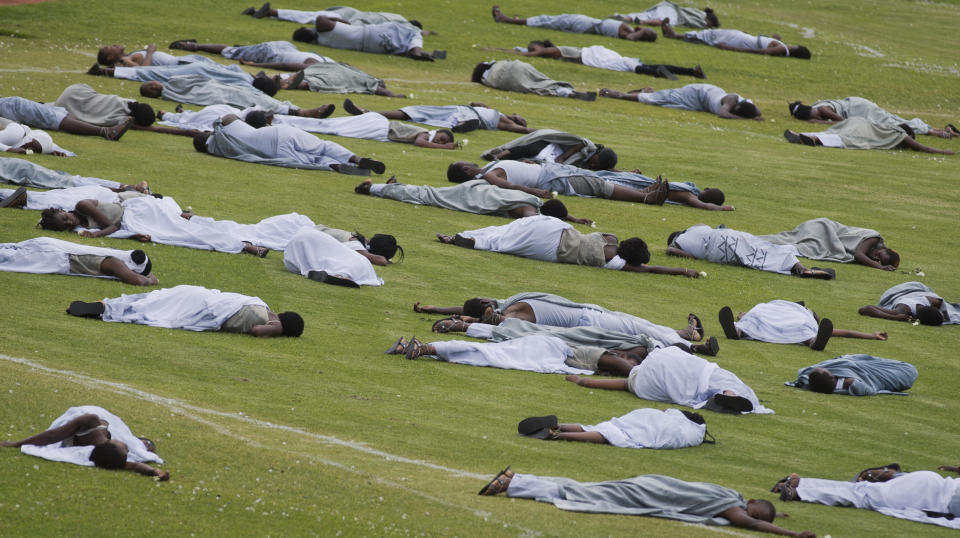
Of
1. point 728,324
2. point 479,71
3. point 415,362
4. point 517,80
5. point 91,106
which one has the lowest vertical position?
point 517,80

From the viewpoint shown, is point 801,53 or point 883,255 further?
point 801,53

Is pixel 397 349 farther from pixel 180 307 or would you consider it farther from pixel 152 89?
pixel 152 89

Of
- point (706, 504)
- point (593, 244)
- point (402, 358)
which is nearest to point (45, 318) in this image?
point (402, 358)

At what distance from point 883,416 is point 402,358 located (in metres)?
5.02

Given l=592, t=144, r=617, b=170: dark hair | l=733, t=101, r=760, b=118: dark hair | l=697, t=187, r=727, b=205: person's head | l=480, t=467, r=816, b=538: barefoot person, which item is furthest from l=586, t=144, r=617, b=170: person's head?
l=480, t=467, r=816, b=538: barefoot person

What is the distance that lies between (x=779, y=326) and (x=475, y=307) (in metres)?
4.08

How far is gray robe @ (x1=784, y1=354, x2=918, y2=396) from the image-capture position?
43.0 feet

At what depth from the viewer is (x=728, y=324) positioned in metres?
14.7

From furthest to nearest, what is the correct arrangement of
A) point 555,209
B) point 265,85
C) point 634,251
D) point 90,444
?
point 265,85 → point 555,209 → point 634,251 → point 90,444

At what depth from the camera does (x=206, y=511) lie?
7.77 metres

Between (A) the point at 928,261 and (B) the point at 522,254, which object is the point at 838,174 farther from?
(B) the point at 522,254

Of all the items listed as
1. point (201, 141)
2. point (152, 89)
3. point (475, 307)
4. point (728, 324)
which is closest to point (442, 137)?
point (201, 141)

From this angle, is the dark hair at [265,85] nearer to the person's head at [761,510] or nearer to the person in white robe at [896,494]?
the person in white robe at [896,494]

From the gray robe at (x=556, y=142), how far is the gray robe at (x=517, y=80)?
7.71m
